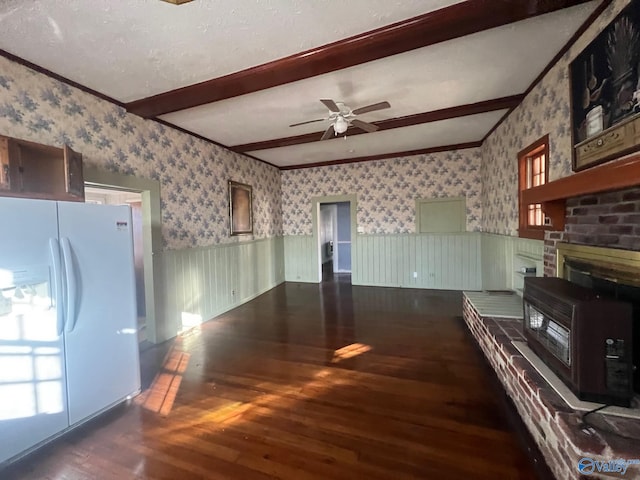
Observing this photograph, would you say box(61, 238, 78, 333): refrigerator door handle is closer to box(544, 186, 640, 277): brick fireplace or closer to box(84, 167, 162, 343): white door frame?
box(84, 167, 162, 343): white door frame

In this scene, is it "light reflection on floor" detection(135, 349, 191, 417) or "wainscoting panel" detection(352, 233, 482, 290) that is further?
"wainscoting panel" detection(352, 233, 482, 290)

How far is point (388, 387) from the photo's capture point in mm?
2225

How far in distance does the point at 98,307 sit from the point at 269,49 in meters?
2.28

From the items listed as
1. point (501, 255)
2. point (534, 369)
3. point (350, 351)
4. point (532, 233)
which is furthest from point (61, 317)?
point (501, 255)

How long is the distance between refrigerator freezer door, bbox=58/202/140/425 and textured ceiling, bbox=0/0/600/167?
1.17 metres

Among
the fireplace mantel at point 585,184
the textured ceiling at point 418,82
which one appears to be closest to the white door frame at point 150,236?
the textured ceiling at point 418,82

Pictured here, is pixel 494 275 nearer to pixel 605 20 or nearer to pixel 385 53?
pixel 605 20

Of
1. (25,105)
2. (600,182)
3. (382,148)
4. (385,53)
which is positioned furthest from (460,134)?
(25,105)

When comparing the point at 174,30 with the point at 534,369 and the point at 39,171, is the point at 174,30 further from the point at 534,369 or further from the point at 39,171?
the point at 534,369

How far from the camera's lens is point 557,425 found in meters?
1.35

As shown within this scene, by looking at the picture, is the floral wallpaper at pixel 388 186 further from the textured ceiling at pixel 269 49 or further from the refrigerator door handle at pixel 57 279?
the refrigerator door handle at pixel 57 279

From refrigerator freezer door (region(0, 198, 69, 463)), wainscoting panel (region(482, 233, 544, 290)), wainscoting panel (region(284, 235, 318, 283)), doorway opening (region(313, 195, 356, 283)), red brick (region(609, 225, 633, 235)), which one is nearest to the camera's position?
refrigerator freezer door (region(0, 198, 69, 463))

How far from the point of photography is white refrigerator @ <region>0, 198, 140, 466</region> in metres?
1.53

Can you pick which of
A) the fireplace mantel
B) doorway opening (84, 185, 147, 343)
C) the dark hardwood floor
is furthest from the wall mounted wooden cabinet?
the fireplace mantel
